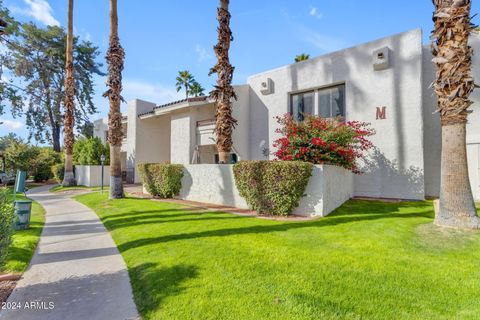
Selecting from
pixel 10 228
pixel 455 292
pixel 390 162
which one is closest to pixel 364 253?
pixel 455 292

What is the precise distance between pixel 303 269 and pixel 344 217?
5.10m

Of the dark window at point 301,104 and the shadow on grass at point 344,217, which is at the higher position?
the dark window at point 301,104

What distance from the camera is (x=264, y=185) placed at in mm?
10188

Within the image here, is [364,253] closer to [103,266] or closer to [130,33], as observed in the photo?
[103,266]

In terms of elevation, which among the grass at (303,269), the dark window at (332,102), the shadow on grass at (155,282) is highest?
the dark window at (332,102)

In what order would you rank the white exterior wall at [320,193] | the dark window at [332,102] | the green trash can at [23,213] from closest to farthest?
the green trash can at [23,213] < the white exterior wall at [320,193] < the dark window at [332,102]

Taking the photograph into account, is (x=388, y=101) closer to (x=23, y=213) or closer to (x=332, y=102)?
(x=332, y=102)

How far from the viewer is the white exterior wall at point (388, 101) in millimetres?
12938

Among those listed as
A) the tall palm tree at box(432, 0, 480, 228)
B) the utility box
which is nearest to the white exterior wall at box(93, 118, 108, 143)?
the utility box

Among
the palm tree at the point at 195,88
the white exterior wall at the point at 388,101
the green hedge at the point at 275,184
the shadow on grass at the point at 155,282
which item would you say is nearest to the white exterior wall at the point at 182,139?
the white exterior wall at the point at 388,101

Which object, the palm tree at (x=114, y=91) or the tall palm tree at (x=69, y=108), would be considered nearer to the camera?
the palm tree at (x=114, y=91)

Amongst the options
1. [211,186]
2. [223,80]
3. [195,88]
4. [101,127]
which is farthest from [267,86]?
[195,88]

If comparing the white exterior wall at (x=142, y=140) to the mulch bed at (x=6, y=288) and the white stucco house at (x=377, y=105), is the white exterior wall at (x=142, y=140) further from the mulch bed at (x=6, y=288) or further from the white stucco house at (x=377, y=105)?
the mulch bed at (x=6, y=288)

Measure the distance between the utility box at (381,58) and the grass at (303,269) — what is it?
868cm
